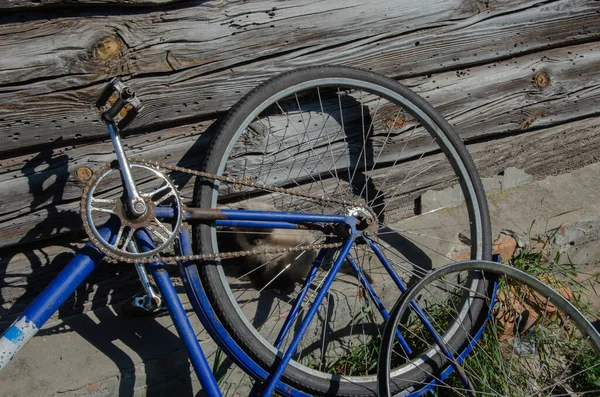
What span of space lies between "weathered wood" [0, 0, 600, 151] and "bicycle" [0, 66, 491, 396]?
121 millimetres

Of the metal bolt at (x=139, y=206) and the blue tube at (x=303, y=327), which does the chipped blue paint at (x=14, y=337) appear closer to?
the metal bolt at (x=139, y=206)

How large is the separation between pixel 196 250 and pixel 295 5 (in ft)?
3.14

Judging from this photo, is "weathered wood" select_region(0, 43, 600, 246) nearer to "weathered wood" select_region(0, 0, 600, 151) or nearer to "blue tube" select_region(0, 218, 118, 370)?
"weathered wood" select_region(0, 0, 600, 151)

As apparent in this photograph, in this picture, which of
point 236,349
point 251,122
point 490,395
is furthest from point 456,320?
point 251,122

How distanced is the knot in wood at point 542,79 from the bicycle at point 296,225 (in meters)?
0.56

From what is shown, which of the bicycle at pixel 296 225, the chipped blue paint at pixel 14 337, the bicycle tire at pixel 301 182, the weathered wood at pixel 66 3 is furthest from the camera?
the bicycle tire at pixel 301 182

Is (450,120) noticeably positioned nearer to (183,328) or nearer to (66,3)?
(183,328)

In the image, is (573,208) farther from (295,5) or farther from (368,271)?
(295,5)

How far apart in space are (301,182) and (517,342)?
1.10 metres

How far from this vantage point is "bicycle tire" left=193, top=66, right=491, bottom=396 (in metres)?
2.28

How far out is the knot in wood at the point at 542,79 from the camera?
3164mm

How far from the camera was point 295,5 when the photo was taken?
250 cm

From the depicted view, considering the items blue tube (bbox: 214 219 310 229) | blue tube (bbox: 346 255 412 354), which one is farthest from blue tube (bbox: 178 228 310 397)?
blue tube (bbox: 346 255 412 354)

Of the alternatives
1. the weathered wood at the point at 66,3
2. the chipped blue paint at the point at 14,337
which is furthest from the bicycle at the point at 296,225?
the weathered wood at the point at 66,3
